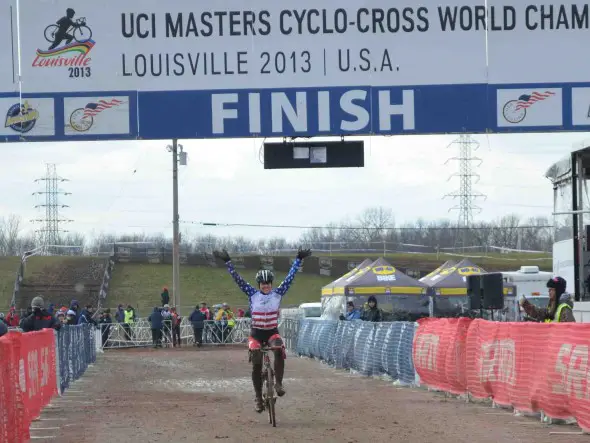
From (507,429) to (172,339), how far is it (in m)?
30.8

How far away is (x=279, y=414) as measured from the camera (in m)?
14.2

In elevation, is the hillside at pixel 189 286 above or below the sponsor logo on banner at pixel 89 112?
below

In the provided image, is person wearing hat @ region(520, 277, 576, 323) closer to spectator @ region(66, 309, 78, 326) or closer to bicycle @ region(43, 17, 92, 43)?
bicycle @ region(43, 17, 92, 43)

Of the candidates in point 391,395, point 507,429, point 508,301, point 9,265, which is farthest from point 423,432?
point 9,265

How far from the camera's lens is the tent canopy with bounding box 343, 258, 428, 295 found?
3775 centimetres

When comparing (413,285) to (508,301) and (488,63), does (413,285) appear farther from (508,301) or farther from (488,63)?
(488,63)

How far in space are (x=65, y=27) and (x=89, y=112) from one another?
4.09 ft

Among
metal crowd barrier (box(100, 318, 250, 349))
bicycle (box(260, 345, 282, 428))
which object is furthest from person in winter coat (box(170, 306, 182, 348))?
bicycle (box(260, 345, 282, 428))

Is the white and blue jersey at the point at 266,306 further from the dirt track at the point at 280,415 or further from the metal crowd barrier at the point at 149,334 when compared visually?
the metal crowd barrier at the point at 149,334

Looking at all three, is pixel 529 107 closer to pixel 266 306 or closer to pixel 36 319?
pixel 266 306

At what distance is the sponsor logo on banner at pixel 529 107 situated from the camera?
1686 centimetres

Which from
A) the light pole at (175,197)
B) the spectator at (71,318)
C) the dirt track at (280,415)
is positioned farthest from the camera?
the light pole at (175,197)

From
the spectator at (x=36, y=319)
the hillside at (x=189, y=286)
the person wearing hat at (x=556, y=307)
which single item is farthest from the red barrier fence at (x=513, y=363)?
the hillside at (x=189, y=286)

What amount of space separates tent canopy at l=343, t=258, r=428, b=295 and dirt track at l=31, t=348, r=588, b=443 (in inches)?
606
